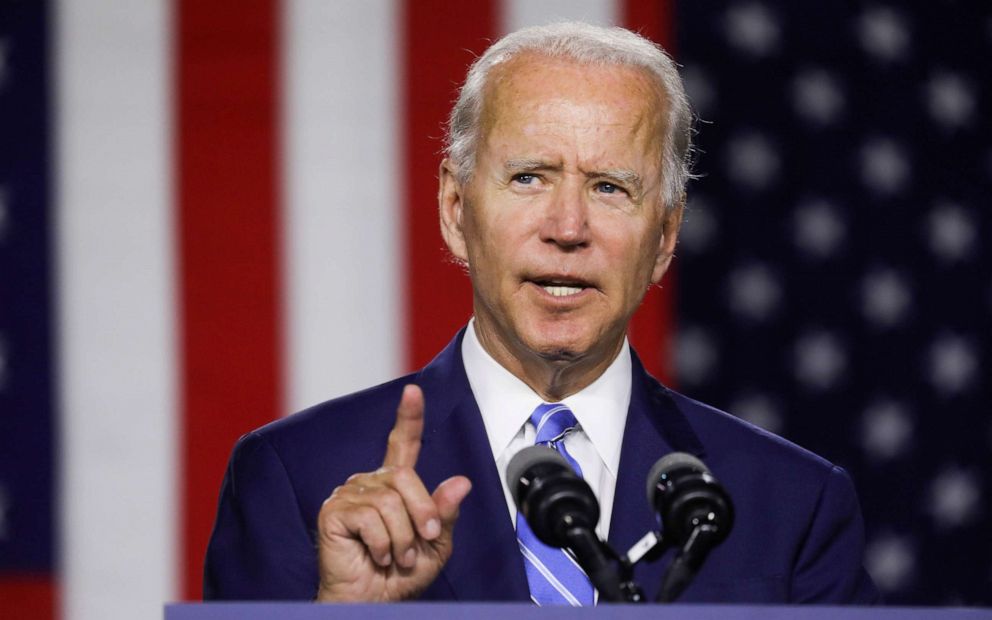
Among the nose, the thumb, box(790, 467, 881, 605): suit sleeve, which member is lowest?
box(790, 467, 881, 605): suit sleeve

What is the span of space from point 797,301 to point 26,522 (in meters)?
1.41

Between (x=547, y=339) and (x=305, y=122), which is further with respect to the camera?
(x=305, y=122)

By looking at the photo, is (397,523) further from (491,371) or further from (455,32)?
(455,32)

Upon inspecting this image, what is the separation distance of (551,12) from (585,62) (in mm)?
886

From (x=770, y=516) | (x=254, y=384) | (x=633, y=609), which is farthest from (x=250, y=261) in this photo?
(x=633, y=609)

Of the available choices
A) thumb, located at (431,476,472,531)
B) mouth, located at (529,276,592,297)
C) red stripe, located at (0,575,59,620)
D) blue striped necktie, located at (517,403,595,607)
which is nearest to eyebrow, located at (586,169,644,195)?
mouth, located at (529,276,592,297)

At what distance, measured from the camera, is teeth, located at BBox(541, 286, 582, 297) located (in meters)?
1.49

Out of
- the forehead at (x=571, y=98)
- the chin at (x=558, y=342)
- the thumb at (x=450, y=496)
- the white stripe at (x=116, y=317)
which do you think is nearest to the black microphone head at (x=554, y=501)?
the thumb at (x=450, y=496)

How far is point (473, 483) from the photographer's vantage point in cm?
146

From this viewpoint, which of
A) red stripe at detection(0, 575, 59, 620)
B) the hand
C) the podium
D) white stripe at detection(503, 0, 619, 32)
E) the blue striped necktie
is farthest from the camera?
white stripe at detection(503, 0, 619, 32)

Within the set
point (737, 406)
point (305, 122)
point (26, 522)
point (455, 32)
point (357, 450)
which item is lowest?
point (26, 522)

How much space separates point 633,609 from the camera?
92 cm

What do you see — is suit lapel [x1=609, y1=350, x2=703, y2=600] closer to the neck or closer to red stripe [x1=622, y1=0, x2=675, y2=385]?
the neck

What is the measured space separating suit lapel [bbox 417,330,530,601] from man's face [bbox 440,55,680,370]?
0.08 meters
